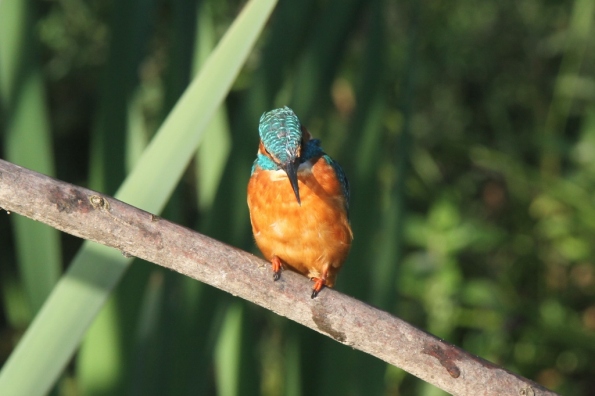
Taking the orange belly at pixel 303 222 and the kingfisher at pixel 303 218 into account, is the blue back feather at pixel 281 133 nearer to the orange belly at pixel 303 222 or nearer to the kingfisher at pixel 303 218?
the kingfisher at pixel 303 218

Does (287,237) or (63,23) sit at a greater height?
(63,23)

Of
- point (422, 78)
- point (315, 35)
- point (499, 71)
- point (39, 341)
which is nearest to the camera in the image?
point (39, 341)

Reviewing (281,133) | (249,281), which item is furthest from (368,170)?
(249,281)

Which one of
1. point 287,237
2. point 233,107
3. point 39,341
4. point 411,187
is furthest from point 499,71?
point 39,341

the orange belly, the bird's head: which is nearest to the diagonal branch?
the bird's head

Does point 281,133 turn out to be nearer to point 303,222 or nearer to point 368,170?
point 303,222

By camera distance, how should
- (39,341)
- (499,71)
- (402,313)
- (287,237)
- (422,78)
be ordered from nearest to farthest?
(39,341) → (287,237) → (402,313) → (422,78) → (499,71)

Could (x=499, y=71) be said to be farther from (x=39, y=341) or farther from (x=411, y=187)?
(x=39, y=341)
